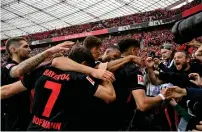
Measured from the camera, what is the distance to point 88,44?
9.64 feet

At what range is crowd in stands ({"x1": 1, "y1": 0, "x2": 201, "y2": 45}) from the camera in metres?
20.2

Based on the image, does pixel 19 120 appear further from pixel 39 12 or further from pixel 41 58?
pixel 39 12

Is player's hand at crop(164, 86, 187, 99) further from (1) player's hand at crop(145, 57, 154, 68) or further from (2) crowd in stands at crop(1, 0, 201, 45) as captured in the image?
(2) crowd in stands at crop(1, 0, 201, 45)

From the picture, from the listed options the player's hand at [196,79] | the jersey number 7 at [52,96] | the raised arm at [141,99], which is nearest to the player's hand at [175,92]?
the raised arm at [141,99]

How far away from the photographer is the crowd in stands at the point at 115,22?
2015cm

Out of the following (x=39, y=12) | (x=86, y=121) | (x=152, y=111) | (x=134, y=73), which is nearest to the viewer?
(x=86, y=121)

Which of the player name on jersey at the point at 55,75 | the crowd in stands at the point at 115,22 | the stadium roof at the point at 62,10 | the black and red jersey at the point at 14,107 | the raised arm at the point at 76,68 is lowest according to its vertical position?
the black and red jersey at the point at 14,107

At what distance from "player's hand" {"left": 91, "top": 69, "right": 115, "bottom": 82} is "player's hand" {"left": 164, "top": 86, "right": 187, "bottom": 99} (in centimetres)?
48

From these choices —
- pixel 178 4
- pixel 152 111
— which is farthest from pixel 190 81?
pixel 178 4

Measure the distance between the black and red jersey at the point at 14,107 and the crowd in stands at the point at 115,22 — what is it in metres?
17.1

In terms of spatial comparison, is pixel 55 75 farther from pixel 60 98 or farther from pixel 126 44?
pixel 126 44

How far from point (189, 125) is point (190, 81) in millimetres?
500

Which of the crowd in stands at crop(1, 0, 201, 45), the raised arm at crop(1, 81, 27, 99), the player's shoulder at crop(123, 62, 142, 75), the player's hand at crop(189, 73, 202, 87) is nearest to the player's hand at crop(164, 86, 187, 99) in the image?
the player's shoulder at crop(123, 62, 142, 75)

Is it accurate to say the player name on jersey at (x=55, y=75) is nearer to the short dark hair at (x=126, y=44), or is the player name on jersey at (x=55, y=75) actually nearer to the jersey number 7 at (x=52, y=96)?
the jersey number 7 at (x=52, y=96)
